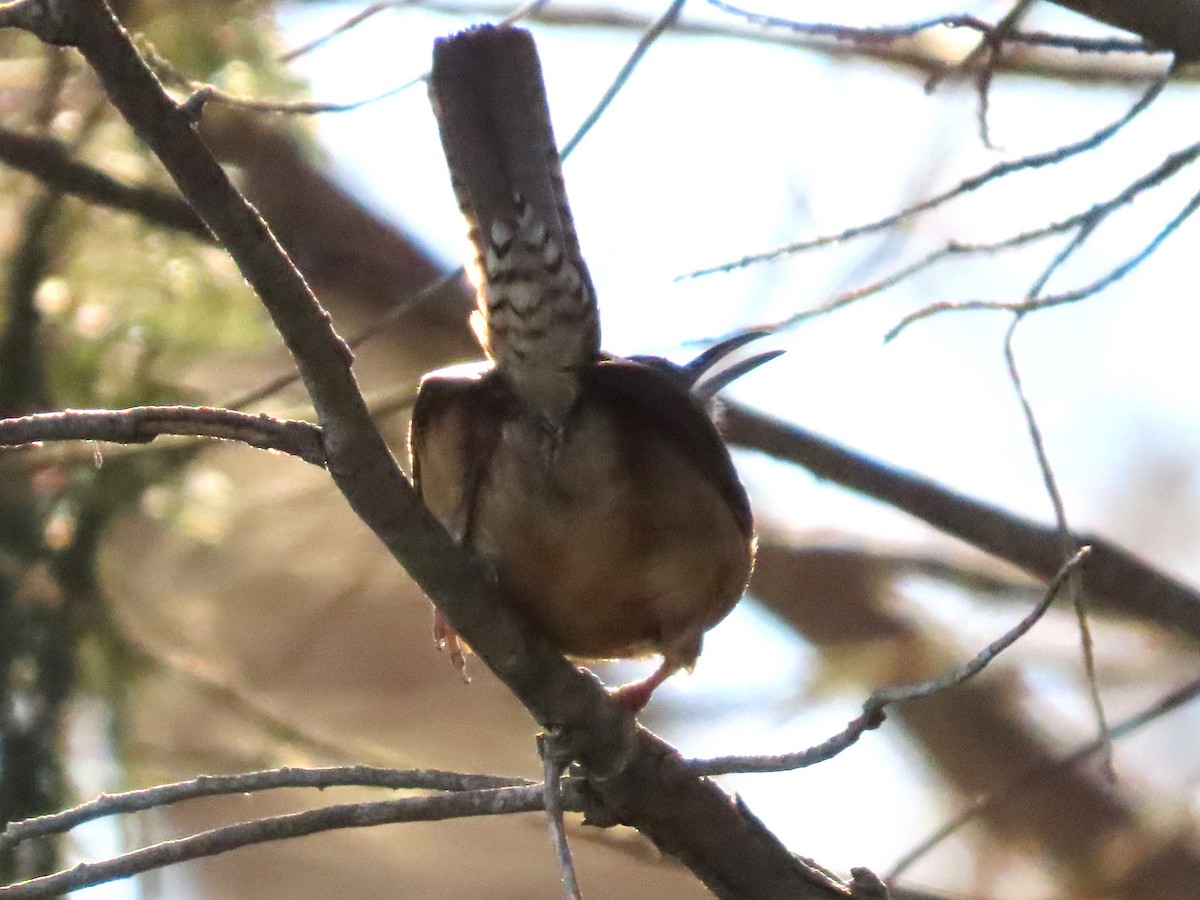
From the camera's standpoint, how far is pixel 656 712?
4934 millimetres

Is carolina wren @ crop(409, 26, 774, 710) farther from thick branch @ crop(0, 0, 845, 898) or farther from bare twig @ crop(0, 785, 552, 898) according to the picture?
bare twig @ crop(0, 785, 552, 898)

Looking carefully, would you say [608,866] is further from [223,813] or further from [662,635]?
[662,635]

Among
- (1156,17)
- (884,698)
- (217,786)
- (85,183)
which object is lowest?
(884,698)

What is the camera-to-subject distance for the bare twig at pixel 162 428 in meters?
1.32

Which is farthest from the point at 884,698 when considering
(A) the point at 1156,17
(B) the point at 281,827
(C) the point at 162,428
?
(A) the point at 1156,17

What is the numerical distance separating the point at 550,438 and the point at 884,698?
0.54 meters

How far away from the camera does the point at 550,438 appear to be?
1.90m

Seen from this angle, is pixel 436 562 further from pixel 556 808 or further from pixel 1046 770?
pixel 1046 770

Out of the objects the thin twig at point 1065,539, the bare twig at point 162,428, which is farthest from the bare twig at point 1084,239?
the bare twig at point 162,428

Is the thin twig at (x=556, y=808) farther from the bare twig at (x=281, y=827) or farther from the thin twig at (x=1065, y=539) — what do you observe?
the thin twig at (x=1065, y=539)

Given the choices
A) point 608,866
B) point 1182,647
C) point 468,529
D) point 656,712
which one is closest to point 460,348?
point 656,712

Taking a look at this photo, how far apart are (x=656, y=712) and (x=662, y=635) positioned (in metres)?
2.83

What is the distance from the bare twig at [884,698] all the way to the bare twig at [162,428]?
62cm

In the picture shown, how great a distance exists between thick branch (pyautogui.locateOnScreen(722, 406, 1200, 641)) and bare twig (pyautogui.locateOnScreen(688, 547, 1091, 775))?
1223 millimetres
